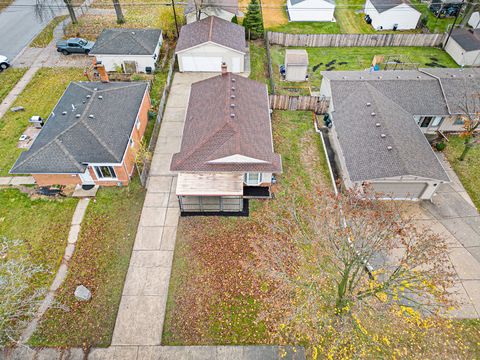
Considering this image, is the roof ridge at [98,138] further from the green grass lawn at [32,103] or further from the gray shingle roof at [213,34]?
the gray shingle roof at [213,34]

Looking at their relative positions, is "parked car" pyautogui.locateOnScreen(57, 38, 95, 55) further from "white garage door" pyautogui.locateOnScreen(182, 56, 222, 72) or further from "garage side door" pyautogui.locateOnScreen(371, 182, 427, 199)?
"garage side door" pyautogui.locateOnScreen(371, 182, 427, 199)

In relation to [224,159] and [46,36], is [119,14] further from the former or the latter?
[224,159]

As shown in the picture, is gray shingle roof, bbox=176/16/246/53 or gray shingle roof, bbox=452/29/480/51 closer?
gray shingle roof, bbox=176/16/246/53

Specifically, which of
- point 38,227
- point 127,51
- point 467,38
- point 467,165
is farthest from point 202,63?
point 467,38

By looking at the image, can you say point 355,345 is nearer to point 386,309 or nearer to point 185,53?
point 386,309

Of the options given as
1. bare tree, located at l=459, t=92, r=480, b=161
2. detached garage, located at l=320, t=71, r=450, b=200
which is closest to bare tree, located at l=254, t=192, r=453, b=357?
detached garage, located at l=320, t=71, r=450, b=200

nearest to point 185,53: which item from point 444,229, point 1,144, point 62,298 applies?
point 1,144

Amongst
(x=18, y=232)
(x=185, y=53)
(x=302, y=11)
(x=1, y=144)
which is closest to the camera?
(x=18, y=232)
